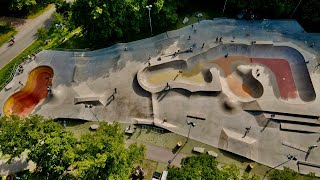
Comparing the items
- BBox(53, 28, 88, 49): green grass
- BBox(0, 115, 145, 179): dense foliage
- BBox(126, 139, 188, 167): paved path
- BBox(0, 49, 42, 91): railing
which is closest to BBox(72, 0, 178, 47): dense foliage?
BBox(53, 28, 88, 49): green grass

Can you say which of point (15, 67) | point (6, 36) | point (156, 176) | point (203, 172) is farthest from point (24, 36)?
point (203, 172)

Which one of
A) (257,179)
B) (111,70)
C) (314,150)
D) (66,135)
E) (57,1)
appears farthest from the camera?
(57,1)

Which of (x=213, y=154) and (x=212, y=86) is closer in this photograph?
(x=213, y=154)

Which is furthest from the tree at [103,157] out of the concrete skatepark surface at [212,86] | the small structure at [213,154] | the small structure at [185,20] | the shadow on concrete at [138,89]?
the small structure at [185,20]

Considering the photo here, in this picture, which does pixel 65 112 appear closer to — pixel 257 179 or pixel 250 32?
pixel 257 179

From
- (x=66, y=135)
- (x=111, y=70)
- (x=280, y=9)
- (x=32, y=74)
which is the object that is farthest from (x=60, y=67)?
(x=280, y=9)

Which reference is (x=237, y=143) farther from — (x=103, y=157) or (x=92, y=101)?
(x=92, y=101)

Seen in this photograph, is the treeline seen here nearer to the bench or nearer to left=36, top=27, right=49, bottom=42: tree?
left=36, top=27, right=49, bottom=42: tree
